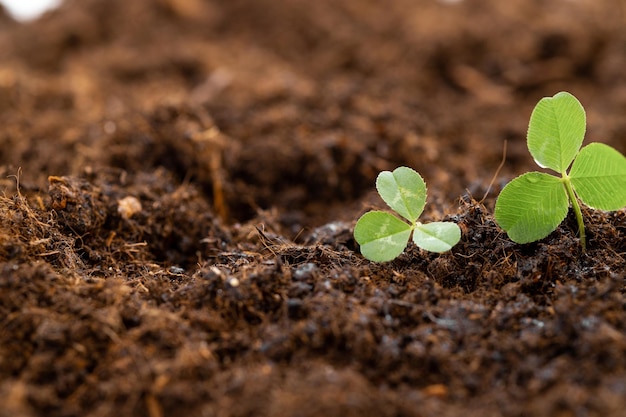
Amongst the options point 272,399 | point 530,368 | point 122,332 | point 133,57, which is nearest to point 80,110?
point 133,57

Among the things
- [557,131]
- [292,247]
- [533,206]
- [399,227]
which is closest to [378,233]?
[399,227]

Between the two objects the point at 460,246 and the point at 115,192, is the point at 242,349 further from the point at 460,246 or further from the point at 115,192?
the point at 115,192

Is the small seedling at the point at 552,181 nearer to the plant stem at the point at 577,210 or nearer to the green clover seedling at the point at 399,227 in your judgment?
the plant stem at the point at 577,210

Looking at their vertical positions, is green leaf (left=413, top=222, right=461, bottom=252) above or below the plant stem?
below

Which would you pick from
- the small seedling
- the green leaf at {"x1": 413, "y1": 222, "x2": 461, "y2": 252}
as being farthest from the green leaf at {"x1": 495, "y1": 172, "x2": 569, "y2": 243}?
the green leaf at {"x1": 413, "y1": 222, "x2": 461, "y2": 252}

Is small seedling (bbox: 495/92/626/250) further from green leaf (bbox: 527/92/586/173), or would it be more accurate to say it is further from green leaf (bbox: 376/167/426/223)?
green leaf (bbox: 376/167/426/223)

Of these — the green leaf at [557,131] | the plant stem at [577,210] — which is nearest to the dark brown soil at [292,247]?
the plant stem at [577,210]
